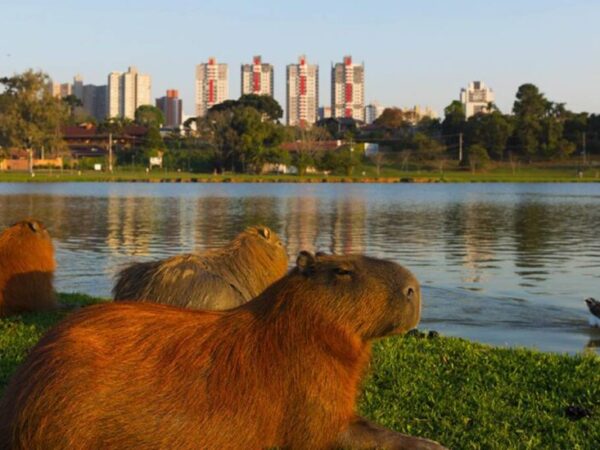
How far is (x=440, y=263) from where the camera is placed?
2019 cm

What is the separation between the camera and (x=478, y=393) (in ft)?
19.0

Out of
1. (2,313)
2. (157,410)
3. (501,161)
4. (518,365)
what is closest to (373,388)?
(518,365)

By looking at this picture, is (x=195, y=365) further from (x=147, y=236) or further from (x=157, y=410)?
(x=147, y=236)

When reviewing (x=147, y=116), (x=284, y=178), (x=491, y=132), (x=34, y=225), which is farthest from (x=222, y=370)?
(x=147, y=116)

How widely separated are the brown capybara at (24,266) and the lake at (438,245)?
523 cm

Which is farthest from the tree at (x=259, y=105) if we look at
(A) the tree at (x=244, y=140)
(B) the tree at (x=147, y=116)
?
(B) the tree at (x=147, y=116)

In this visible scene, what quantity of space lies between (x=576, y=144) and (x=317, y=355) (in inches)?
4668

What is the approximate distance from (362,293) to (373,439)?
2.54ft

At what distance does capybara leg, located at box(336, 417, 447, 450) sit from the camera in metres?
3.87

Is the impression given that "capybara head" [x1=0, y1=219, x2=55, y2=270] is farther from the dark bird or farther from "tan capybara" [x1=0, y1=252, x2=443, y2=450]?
the dark bird

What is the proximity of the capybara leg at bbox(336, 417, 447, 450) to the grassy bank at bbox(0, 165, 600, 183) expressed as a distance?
91.9m

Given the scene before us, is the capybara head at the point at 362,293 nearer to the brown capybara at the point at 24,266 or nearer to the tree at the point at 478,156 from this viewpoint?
the brown capybara at the point at 24,266

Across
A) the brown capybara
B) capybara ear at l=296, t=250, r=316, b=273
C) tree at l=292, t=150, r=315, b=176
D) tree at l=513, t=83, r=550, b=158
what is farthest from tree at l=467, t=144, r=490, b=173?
capybara ear at l=296, t=250, r=316, b=273

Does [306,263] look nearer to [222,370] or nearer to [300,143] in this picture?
[222,370]
